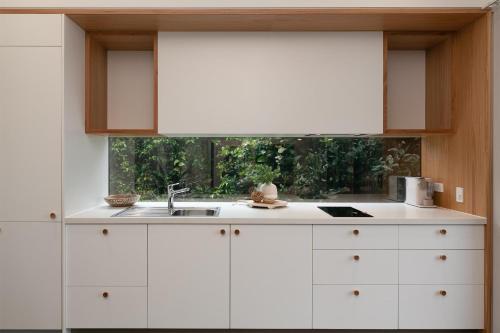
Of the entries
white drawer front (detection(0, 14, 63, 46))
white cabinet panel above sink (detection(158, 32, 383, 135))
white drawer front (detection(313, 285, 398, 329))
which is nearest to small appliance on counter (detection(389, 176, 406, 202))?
white cabinet panel above sink (detection(158, 32, 383, 135))

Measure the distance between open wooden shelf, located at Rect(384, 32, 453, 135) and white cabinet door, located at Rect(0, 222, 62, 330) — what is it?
248 cm

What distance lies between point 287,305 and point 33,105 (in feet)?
6.94

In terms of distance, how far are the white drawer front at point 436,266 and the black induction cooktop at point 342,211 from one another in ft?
1.19

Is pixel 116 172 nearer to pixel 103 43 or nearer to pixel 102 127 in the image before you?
pixel 102 127

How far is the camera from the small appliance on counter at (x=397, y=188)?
9.69 feet

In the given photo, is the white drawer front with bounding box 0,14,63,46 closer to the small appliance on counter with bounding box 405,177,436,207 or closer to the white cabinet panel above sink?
the white cabinet panel above sink

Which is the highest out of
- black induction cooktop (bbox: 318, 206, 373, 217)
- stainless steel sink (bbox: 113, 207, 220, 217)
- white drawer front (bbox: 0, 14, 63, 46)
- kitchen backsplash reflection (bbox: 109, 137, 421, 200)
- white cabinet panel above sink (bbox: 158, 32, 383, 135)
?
white drawer front (bbox: 0, 14, 63, 46)

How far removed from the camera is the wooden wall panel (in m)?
2.26

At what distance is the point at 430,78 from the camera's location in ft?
9.16

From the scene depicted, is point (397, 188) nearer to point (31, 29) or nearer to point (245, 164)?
point (245, 164)

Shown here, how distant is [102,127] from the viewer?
9.11 ft

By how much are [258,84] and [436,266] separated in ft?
5.64

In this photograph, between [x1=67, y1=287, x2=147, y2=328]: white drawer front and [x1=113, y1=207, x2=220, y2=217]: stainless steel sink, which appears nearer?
[x1=67, y1=287, x2=147, y2=328]: white drawer front

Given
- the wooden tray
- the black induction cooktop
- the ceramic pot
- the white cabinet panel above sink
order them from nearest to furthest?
the black induction cooktop → the white cabinet panel above sink → the wooden tray → the ceramic pot
